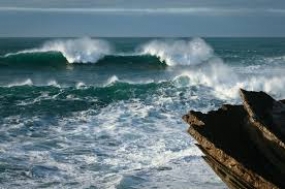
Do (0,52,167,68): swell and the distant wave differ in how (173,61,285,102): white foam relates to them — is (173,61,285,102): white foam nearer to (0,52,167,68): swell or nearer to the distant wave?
(0,52,167,68): swell

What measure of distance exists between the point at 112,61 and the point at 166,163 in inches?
1085

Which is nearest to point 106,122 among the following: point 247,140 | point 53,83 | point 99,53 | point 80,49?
point 247,140

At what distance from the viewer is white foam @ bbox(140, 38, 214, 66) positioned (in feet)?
125

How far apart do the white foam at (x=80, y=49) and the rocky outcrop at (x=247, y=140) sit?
3154 centimetres

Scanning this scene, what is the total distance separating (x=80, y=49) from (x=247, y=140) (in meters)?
33.7

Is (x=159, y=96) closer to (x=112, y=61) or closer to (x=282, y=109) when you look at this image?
(x=282, y=109)

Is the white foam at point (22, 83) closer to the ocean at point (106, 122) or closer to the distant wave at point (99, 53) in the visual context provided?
the ocean at point (106, 122)

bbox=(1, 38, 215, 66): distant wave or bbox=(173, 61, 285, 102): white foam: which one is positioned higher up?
bbox=(1, 38, 215, 66): distant wave

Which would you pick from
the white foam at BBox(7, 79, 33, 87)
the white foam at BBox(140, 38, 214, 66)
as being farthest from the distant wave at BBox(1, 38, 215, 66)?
the white foam at BBox(7, 79, 33, 87)

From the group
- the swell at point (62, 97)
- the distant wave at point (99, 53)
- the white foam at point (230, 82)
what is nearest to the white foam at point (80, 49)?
the distant wave at point (99, 53)

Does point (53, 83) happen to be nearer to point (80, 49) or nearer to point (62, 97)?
point (62, 97)

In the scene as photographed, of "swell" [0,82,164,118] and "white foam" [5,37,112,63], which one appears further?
"white foam" [5,37,112,63]

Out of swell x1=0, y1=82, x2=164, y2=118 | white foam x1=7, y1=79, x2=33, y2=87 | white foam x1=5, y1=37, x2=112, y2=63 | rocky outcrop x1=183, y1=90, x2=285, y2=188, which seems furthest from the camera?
white foam x1=5, y1=37, x2=112, y2=63

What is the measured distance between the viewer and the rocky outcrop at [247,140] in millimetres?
5191
